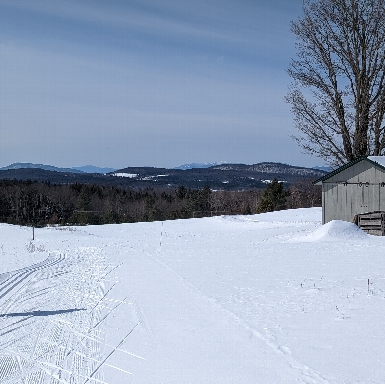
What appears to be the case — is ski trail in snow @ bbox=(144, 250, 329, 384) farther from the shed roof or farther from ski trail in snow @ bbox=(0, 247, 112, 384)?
the shed roof

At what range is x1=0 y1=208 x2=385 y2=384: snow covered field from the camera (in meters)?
5.26

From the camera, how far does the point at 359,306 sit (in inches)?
309

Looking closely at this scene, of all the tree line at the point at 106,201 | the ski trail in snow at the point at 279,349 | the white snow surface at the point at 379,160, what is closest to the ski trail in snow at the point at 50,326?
the ski trail in snow at the point at 279,349

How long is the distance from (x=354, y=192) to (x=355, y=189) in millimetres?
149

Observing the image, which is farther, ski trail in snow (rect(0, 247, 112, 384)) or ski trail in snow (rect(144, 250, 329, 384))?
ski trail in snow (rect(0, 247, 112, 384))

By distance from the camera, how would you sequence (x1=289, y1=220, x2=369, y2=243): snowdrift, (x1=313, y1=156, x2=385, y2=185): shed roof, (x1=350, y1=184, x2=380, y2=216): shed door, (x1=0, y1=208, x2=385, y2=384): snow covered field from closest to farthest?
(x1=0, y1=208, x2=385, y2=384): snow covered field, (x1=289, y1=220, x2=369, y2=243): snowdrift, (x1=313, y1=156, x2=385, y2=185): shed roof, (x1=350, y1=184, x2=380, y2=216): shed door

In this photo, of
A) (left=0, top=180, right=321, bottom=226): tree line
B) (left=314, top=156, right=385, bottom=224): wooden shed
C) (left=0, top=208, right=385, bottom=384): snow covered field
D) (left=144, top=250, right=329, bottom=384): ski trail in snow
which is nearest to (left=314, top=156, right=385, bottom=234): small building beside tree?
(left=314, top=156, right=385, bottom=224): wooden shed

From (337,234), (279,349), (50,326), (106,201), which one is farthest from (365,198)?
(106,201)

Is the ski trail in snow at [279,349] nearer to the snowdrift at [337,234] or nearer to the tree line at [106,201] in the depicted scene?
the snowdrift at [337,234]

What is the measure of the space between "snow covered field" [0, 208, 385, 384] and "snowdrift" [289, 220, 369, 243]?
11.6 ft

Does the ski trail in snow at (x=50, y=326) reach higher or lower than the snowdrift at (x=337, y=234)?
lower

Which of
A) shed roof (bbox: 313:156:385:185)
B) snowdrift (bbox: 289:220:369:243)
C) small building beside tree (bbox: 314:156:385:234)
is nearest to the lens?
snowdrift (bbox: 289:220:369:243)

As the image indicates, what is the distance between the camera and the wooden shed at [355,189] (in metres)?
21.4

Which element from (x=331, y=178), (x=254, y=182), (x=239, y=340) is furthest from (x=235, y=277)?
(x=254, y=182)
